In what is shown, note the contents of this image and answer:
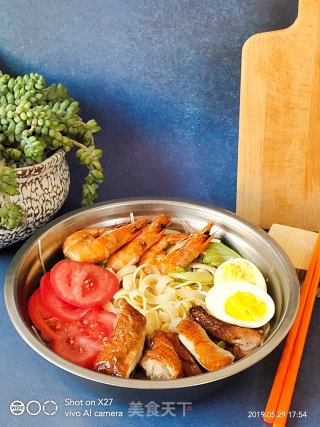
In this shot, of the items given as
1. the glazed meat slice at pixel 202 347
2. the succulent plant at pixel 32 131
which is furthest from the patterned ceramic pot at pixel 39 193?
the glazed meat slice at pixel 202 347

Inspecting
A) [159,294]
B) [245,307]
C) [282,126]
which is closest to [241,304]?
[245,307]

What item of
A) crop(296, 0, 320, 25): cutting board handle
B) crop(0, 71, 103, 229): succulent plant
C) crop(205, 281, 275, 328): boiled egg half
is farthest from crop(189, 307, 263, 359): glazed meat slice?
crop(296, 0, 320, 25): cutting board handle

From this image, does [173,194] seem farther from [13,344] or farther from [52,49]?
[13,344]

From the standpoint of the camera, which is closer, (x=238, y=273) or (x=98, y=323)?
(x=98, y=323)

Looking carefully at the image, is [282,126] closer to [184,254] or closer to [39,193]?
[184,254]

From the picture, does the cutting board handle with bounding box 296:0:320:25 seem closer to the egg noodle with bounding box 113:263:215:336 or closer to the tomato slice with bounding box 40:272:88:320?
the egg noodle with bounding box 113:263:215:336

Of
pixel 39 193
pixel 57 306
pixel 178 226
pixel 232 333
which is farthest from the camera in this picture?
pixel 178 226

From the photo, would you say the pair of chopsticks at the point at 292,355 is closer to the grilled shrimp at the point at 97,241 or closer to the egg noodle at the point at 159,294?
the egg noodle at the point at 159,294
